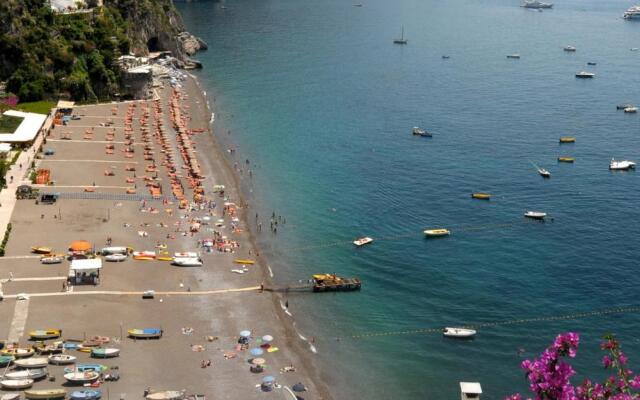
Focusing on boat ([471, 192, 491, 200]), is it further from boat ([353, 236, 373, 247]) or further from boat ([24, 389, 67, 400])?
boat ([24, 389, 67, 400])

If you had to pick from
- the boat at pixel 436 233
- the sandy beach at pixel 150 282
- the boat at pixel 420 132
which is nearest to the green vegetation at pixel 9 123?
the sandy beach at pixel 150 282

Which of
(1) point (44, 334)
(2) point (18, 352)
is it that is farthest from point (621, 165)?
(2) point (18, 352)

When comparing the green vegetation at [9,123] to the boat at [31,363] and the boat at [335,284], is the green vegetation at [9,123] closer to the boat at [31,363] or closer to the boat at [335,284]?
the boat at [335,284]

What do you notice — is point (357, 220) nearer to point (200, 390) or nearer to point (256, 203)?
point (256, 203)

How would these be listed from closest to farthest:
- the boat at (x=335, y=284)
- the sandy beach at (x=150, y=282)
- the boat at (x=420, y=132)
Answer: the sandy beach at (x=150, y=282) → the boat at (x=335, y=284) → the boat at (x=420, y=132)

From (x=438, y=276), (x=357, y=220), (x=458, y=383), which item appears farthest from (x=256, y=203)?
(x=458, y=383)

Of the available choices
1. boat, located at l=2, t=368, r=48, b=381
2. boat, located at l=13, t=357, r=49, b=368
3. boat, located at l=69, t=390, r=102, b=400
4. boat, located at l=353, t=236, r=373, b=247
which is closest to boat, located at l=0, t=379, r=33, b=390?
boat, located at l=2, t=368, r=48, b=381
